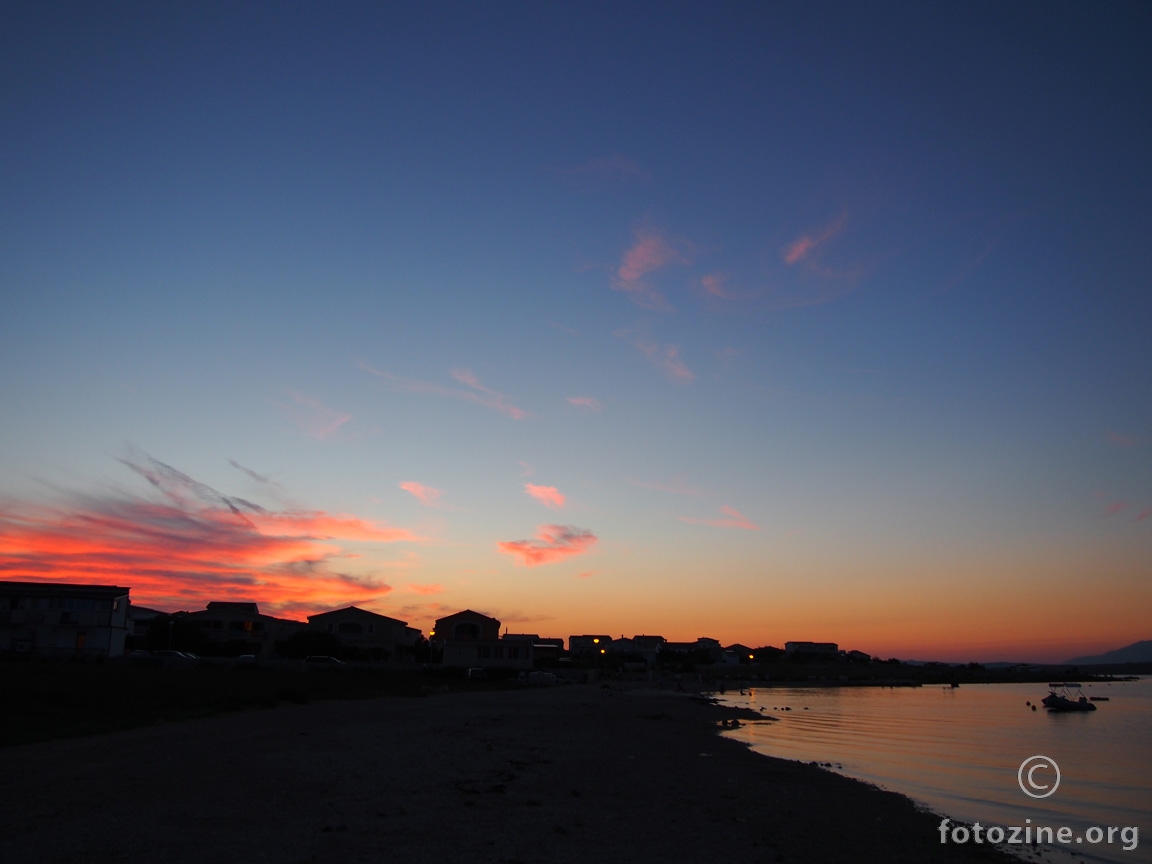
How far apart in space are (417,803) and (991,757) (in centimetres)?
3161

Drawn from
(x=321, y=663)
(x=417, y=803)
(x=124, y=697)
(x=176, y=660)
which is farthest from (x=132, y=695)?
(x=321, y=663)

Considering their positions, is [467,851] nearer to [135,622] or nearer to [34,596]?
[34,596]

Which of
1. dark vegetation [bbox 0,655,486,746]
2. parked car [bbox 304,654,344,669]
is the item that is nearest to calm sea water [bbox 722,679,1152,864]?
dark vegetation [bbox 0,655,486,746]

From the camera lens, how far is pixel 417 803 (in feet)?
51.8

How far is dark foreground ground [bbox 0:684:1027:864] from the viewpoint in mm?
12148

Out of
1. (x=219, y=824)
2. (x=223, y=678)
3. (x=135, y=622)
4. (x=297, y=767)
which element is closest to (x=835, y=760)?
(x=297, y=767)

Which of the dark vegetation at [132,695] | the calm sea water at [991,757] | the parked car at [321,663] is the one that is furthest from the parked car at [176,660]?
the calm sea water at [991,757]

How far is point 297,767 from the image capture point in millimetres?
19156

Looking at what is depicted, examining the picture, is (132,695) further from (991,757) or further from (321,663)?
(321,663)

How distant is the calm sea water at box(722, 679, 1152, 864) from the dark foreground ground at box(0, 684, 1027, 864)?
12.7 feet

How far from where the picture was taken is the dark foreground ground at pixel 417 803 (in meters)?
12.1

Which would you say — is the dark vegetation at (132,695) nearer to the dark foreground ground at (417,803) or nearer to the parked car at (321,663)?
the dark foreground ground at (417,803)

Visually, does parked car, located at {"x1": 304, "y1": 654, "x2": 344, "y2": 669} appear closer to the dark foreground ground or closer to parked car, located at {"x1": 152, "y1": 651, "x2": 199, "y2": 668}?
parked car, located at {"x1": 152, "y1": 651, "x2": 199, "y2": 668}

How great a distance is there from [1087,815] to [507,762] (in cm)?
1742
